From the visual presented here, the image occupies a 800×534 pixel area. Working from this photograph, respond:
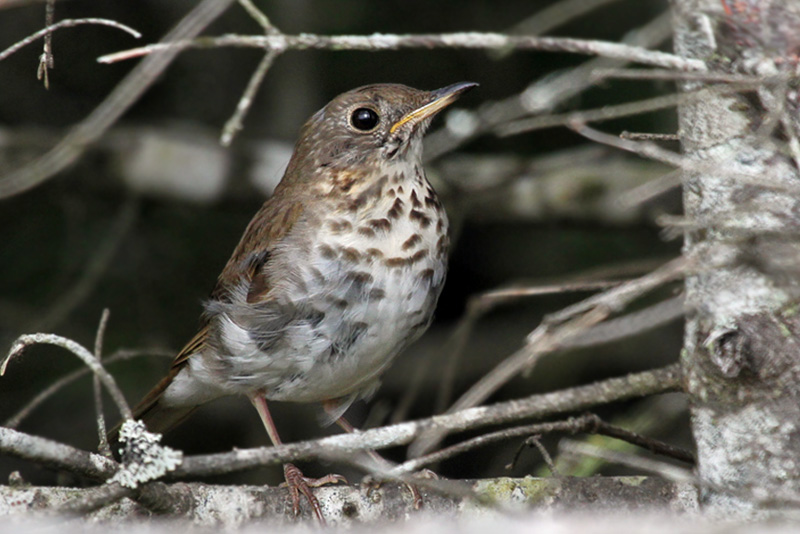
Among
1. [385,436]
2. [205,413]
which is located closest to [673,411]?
[385,436]

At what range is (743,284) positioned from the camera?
244cm

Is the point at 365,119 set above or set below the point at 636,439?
above

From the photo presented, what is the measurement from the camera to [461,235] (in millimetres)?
5547

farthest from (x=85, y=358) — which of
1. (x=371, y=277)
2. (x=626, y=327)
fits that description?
(x=371, y=277)

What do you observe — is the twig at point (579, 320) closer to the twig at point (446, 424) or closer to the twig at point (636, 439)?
the twig at point (446, 424)

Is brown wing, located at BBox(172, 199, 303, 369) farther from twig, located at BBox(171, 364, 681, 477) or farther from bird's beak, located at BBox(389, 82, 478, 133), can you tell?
twig, located at BBox(171, 364, 681, 477)

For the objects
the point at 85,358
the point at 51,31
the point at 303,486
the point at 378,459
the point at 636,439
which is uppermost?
the point at 51,31

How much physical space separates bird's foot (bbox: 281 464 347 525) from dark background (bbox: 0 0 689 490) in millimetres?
1293

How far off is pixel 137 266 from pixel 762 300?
12.0 ft

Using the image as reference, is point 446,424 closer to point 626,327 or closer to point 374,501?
point 626,327

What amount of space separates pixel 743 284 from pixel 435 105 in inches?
68.5

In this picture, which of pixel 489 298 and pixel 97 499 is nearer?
pixel 97 499

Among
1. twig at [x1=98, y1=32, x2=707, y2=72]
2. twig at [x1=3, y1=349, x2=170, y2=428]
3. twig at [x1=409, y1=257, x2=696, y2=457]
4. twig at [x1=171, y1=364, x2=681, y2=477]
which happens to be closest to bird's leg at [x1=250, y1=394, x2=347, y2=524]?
twig at [x1=3, y1=349, x2=170, y2=428]

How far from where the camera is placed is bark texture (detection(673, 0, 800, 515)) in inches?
90.7
